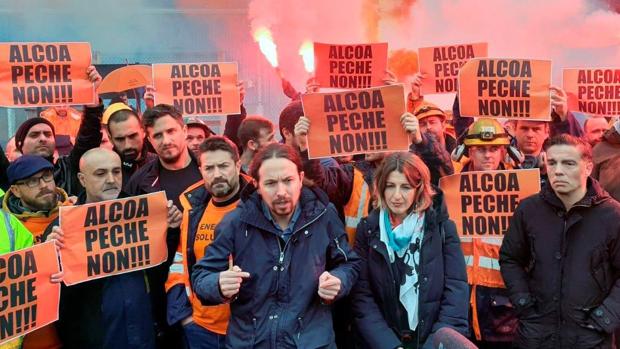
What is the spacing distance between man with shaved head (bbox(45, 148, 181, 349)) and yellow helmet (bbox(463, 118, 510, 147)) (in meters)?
2.44

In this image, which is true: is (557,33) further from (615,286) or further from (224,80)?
(615,286)

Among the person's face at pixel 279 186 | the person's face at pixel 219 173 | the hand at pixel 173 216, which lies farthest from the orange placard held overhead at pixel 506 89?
the hand at pixel 173 216

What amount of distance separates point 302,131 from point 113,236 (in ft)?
4.49

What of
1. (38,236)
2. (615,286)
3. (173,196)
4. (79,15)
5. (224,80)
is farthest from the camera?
(79,15)

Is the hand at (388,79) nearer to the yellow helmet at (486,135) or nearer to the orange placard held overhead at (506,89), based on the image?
the orange placard held overhead at (506,89)

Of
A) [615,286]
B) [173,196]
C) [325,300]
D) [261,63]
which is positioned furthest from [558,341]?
[261,63]

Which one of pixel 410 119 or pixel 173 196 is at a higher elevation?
pixel 410 119

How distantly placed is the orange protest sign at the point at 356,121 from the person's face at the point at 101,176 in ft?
4.13

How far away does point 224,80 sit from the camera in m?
5.75

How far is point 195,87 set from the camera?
571 cm

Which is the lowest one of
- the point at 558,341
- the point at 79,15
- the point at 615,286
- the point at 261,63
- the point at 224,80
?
the point at 558,341

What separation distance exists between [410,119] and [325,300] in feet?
5.00

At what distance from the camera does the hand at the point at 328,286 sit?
3.24 m

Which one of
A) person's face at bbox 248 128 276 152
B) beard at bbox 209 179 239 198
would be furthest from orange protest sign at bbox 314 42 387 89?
beard at bbox 209 179 239 198
